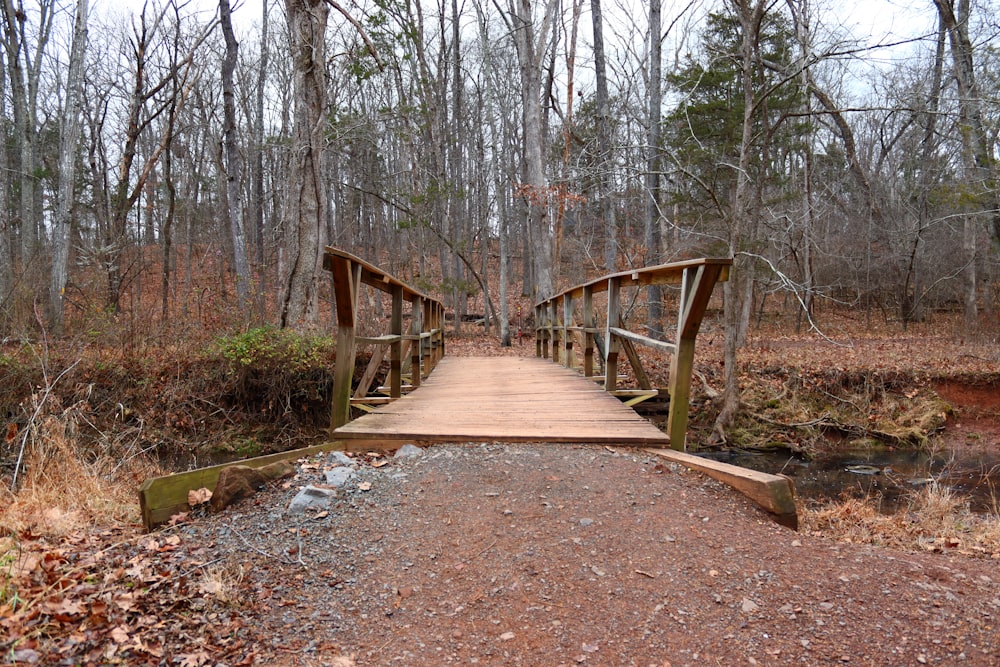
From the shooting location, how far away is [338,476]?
132 inches

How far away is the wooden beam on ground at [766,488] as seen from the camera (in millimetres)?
3000

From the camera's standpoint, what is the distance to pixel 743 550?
8.60ft

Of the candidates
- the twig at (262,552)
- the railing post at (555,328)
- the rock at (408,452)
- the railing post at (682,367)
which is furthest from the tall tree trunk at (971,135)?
the twig at (262,552)

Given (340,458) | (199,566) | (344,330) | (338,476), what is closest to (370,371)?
(344,330)

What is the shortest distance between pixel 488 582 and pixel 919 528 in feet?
12.3

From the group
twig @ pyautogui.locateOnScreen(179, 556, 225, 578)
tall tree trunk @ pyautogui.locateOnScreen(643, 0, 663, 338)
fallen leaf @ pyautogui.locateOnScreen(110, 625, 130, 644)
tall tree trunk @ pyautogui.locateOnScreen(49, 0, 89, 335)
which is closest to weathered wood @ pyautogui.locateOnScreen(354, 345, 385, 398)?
twig @ pyautogui.locateOnScreen(179, 556, 225, 578)

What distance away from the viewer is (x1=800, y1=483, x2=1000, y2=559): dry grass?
3611 mm

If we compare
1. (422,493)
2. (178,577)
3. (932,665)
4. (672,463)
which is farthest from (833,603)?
(178,577)

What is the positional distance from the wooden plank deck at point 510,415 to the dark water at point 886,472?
3207 millimetres

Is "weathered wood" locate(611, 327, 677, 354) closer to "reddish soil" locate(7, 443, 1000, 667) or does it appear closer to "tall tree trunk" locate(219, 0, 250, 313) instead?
"reddish soil" locate(7, 443, 1000, 667)

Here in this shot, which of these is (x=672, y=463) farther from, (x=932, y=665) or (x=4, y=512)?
(x=4, y=512)

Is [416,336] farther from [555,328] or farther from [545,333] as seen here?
[545,333]

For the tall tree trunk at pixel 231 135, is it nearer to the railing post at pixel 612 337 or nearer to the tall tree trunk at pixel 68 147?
the tall tree trunk at pixel 68 147

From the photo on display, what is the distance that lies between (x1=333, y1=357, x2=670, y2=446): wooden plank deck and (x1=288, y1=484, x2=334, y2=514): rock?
941 millimetres
